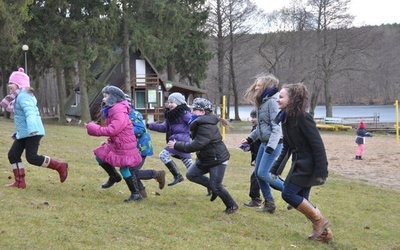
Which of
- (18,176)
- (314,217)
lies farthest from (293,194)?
(18,176)

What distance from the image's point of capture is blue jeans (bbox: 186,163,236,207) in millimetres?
6770

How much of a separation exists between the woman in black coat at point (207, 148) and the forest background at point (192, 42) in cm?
1714

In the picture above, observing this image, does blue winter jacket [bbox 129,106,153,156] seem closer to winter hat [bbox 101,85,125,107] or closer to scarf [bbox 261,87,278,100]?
winter hat [bbox 101,85,125,107]

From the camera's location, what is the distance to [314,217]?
19.7 ft

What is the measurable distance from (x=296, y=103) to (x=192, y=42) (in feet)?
129

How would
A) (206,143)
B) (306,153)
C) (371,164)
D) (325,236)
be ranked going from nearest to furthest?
(306,153), (325,236), (206,143), (371,164)

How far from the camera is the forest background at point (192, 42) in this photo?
105 ft

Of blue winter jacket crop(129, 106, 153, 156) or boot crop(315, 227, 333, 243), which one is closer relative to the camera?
boot crop(315, 227, 333, 243)

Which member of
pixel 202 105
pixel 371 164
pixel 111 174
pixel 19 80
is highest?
pixel 19 80

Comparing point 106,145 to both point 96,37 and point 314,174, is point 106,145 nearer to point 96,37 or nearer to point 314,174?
point 314,174

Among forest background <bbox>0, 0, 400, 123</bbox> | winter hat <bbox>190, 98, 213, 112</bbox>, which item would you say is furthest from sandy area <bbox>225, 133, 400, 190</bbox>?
forest background <bbox>0, 0, 400, 123</bbox>

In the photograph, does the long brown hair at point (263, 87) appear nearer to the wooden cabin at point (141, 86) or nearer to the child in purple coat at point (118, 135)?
the child in purple coat at point (118, 135)

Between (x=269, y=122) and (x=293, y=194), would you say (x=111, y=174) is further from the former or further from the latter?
(x=293, y=194)

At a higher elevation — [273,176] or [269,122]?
[269,122]
